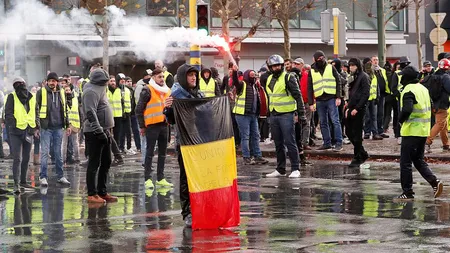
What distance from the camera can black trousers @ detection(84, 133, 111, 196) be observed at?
14493 millimetres

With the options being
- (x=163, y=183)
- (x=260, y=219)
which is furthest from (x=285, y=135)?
(x=260, y=219)

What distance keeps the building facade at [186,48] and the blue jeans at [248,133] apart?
392 inches

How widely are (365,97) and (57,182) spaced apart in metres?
5.39

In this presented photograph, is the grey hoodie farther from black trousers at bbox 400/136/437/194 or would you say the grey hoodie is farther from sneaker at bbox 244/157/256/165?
sneaker at bbox 244/157/256/165

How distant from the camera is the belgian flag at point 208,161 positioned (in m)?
11.2

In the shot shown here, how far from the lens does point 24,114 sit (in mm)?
16594

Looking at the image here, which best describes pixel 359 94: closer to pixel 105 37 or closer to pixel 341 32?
pixel 341 32

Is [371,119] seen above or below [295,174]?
above

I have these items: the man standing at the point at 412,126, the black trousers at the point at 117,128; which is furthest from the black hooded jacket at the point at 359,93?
the black trousers at the point at 117,128

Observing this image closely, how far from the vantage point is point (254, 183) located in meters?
16.5

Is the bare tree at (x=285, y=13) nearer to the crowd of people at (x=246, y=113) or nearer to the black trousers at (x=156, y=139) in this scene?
the crowd of people at (x=246, y=113)

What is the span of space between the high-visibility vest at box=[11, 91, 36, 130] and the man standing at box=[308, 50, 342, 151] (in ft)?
18.6

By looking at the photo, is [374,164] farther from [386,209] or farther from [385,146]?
[386,209]

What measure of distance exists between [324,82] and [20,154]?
6.42 meters
